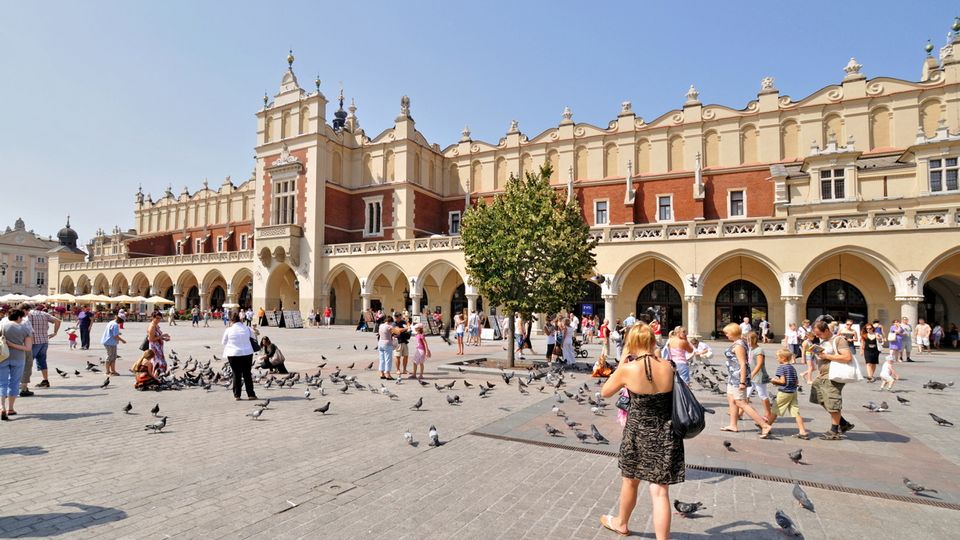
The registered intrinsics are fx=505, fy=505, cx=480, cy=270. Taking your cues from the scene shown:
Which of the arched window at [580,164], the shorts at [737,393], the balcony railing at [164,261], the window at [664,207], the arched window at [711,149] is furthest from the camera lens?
the balcony railing at [164,261]

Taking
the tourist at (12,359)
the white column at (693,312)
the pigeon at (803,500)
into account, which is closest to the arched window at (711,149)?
the white column at (693,312)

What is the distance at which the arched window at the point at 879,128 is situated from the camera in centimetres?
2744

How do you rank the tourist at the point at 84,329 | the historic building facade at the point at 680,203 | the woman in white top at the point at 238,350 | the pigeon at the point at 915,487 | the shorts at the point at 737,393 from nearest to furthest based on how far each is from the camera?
the pigeon at the point at 915,487
the shorts at the point at 737,393
the woman in white top at the point at 238,350
the tourist at the point at 84,329
the historic building facade at the point at 680,203

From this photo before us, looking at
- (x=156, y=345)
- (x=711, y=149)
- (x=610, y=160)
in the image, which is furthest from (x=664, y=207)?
(x=156, y=345)

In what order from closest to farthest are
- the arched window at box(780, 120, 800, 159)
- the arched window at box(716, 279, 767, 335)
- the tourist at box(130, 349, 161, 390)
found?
the tourist at box(130, 349, 161, 390) < the arched window at box(716, 279, 767, 335) < the arched window at box(780, 120, 800, 159)

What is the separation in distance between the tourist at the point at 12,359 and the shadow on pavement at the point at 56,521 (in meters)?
4.92

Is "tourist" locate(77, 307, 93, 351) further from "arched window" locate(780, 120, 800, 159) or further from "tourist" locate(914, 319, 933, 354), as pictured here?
"arched window" locate(780, 120, 800, 159)

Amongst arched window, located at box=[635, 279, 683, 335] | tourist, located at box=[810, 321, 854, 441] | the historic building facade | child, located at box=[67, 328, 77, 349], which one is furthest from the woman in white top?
arched window, located at box=[635, 279, 683, 335]

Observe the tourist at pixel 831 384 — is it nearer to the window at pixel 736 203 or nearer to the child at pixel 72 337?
the child at pixel 72 337

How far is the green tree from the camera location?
552 inches

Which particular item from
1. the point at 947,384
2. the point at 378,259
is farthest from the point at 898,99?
the point at 378,259

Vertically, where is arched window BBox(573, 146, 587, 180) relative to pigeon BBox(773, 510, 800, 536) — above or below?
above

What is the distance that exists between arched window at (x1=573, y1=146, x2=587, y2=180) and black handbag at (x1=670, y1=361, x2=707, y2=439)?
3214cm

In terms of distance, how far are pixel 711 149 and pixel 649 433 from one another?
3147cm
